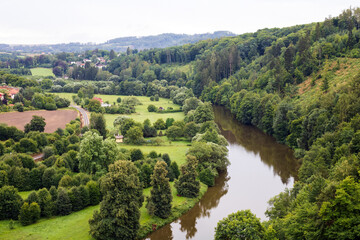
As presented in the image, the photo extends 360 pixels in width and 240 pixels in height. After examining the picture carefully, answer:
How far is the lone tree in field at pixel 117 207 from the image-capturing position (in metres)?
32.6

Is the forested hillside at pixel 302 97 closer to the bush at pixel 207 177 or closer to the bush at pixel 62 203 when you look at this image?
the bush at pixel 207 177

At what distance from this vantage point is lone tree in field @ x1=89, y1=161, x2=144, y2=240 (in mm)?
32594

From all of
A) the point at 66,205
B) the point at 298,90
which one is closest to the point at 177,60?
the point at 298,90

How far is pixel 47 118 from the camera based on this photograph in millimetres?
85375

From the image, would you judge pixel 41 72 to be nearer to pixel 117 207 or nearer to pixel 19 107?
pixel 19 107

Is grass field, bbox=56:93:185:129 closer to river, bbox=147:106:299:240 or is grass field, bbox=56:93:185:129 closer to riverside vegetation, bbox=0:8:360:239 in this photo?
riverside vegetation, bbox=0:8:360:239

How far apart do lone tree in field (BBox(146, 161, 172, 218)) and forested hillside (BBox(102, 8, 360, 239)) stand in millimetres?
12219

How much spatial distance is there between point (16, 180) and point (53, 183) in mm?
4807

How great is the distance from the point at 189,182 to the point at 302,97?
4541cm

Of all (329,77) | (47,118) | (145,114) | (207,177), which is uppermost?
(329,77)

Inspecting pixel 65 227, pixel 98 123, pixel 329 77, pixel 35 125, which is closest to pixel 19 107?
pixel 35 125

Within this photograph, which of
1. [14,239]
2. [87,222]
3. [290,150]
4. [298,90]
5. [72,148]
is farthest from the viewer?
[298,90]

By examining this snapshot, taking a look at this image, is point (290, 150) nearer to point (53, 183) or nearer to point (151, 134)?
point (151, 134)

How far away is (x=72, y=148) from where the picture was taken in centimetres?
5541
